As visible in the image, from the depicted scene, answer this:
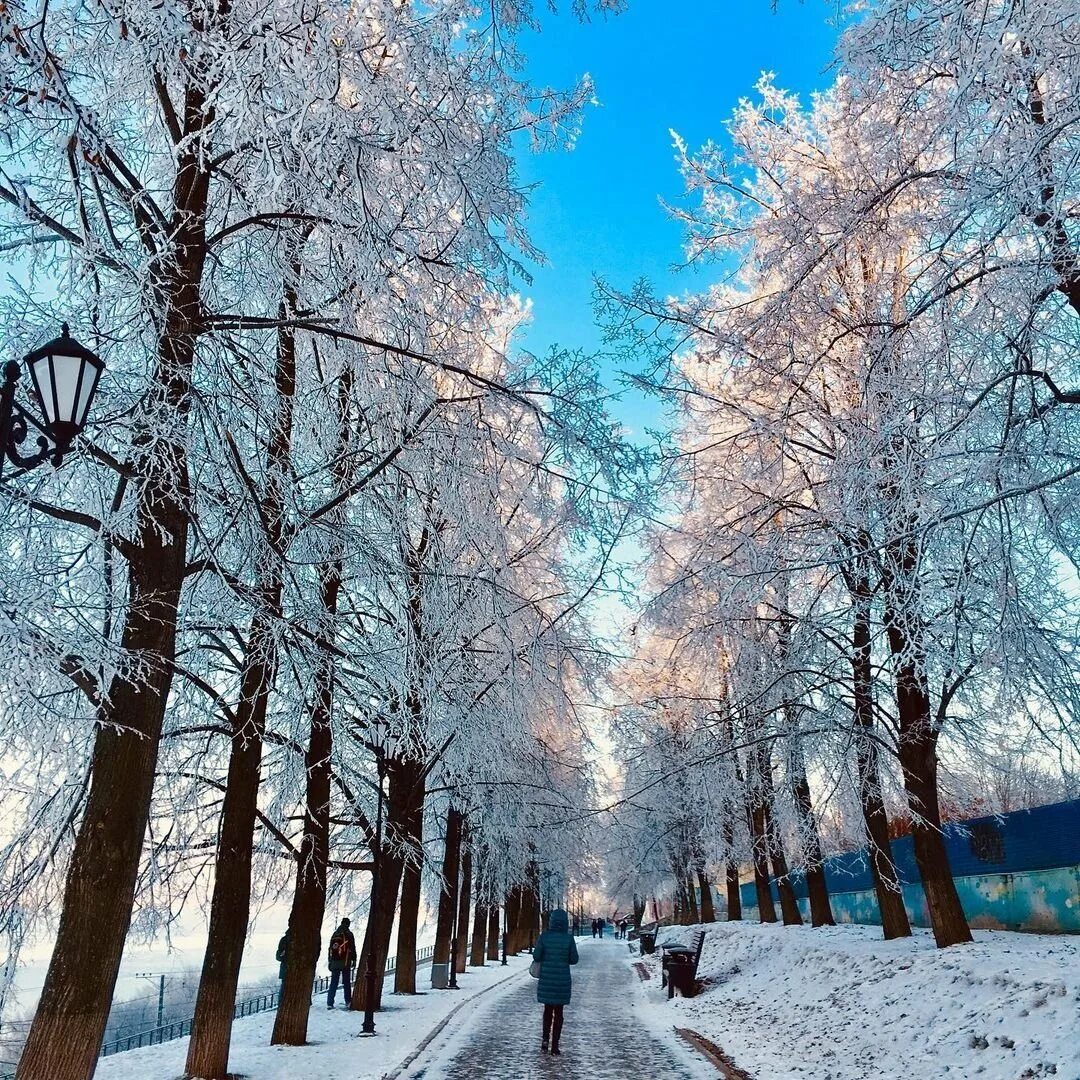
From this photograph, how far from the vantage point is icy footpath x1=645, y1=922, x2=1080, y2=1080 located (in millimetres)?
7344

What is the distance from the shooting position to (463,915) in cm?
2805

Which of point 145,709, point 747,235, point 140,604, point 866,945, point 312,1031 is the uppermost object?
point 747,235

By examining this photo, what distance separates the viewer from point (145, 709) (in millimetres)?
6406

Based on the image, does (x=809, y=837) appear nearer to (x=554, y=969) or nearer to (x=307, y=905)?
(x=554, y=969)

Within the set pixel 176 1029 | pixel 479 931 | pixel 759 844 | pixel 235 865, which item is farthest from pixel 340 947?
pixel 479 931

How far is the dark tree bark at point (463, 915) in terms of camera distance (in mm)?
24625

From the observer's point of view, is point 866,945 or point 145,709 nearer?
point 145,709

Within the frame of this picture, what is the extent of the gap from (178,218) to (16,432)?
2.41 meters

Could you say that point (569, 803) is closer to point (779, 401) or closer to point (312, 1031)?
point (312, 1031)

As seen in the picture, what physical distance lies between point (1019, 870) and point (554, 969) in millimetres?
9951

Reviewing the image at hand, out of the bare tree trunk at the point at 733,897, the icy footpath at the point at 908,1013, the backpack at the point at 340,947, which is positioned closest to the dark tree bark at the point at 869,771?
the icy footpath at the point at 908,1013

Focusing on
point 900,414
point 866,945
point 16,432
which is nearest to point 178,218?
point 16,432

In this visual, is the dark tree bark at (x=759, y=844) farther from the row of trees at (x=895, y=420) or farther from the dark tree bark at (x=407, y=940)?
the dark tree bark at (x=407, y=940)

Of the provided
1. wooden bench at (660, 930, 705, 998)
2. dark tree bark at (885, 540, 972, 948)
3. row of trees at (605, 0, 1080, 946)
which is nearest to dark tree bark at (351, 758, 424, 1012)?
row of trees at (605, 0, 1080, 946)
